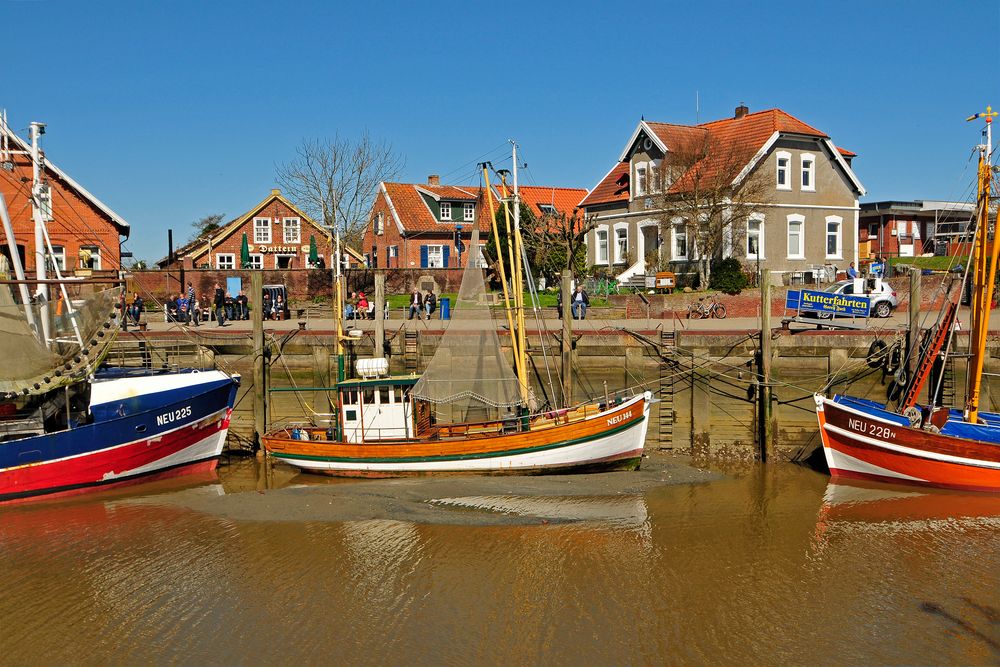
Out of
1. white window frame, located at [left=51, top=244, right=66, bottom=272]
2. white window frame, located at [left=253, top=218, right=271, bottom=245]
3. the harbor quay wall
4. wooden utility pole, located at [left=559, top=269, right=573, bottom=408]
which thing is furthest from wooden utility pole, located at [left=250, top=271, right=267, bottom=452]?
white window frame, located at [left=253, top=218, right=271, bottom=245]

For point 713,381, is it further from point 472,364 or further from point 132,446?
point 132,446

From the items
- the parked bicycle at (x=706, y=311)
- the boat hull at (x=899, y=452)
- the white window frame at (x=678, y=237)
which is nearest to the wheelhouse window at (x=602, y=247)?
the white window frame at (x=678, y=237)

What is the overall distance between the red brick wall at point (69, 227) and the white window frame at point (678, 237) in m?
23.8

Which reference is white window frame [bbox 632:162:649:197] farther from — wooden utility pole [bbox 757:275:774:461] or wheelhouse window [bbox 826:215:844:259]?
wooden utility pole [bbox 757:275:774:461]

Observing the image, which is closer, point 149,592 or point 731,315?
point 149,592

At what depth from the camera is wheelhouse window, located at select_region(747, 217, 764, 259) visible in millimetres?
36062

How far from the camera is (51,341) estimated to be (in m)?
20.1

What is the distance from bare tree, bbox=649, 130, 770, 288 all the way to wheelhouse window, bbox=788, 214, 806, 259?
6.81ft

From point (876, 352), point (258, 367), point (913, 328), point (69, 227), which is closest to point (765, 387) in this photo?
point (876, 352)

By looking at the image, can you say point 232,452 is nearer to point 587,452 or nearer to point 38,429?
point 38,429

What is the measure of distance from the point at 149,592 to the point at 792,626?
9.68m

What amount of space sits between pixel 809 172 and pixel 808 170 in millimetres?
101

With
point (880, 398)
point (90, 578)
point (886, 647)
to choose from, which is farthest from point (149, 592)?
point (880, 398)

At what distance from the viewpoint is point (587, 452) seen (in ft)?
63.8
